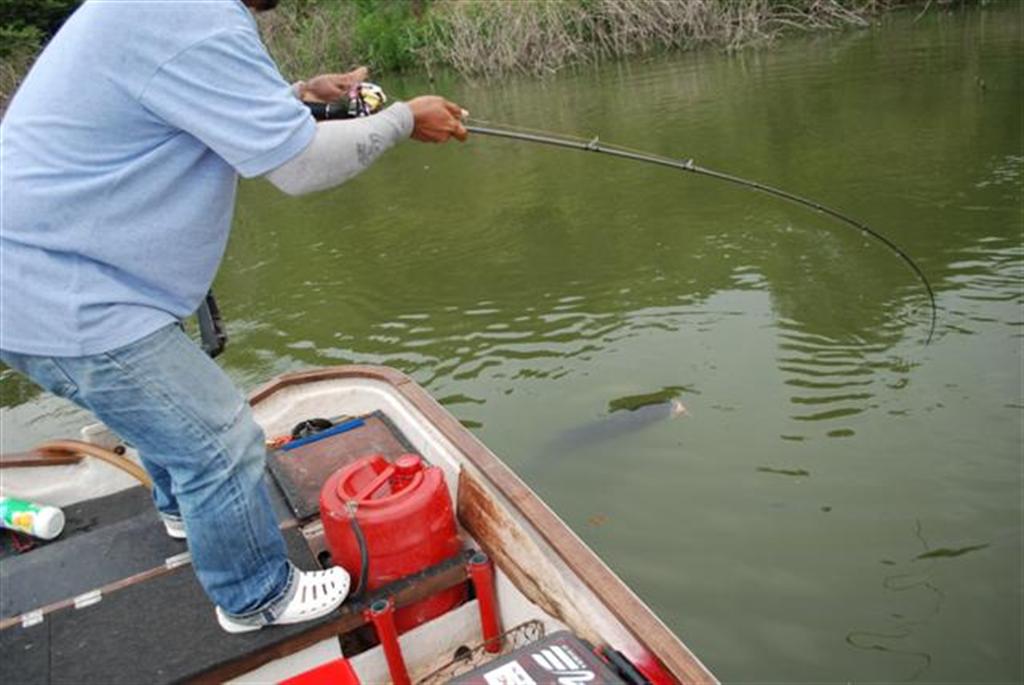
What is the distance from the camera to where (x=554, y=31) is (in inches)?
793

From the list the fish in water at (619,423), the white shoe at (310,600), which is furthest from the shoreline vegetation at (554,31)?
the white shoe at (310,600)

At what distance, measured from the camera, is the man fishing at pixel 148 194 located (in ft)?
6.19

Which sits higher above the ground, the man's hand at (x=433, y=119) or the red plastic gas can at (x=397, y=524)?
the man's hand at (x=433, y=119)

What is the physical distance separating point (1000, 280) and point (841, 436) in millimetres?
2545

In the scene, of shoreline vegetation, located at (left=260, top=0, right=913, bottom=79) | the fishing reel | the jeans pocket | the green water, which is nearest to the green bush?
shoreline vegetation, located at (left=260, top=0, right=913, bottom=79)

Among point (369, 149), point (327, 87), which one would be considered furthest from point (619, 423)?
point (369, 149)

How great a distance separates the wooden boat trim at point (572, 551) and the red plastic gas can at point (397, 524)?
0.28 metres

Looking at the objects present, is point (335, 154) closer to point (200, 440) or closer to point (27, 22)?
point (200, 440)

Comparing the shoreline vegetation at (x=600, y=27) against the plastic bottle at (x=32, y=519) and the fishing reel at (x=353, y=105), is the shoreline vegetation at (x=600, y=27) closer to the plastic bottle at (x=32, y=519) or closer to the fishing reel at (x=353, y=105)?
the fishing reel at (x=353, y=105)

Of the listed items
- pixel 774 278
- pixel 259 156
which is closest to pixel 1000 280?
pixel 774 278

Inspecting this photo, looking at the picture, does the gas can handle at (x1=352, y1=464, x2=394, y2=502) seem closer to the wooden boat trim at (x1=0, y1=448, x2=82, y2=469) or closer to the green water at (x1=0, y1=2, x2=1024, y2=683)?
the green water at (x1=0, y1=2, x2=1024, y2=683)

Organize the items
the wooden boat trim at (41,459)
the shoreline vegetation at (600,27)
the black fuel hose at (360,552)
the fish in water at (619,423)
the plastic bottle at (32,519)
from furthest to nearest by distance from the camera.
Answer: the shoreline vegetation at (600,27), the fish in water at (619,423), the wooden boat trim at (41,459), the plastic bottle at (32,519), the black fuel hose at (360,552)

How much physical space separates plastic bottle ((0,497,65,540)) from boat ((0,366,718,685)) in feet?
0.32

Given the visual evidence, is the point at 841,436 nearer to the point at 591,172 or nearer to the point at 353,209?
the point at 591,172
